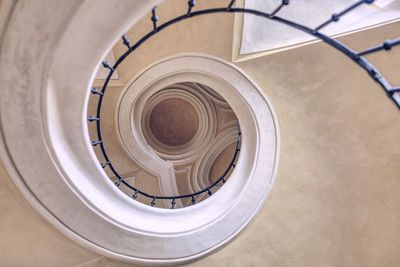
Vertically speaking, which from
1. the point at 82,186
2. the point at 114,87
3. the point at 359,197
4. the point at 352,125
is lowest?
the point at 359,197

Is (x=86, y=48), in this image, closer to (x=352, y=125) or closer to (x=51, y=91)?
(x=51, y=91)

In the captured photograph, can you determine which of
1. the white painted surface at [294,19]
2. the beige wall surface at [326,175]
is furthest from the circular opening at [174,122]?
the beige wall surface at [326,175]

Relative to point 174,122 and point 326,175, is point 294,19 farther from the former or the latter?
point 174,122

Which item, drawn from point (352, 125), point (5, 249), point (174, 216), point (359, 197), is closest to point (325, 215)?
point (359, 197)

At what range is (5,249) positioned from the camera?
6.14 feet

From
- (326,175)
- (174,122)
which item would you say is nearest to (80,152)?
(326,175)

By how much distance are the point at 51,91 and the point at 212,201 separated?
2.35 metres

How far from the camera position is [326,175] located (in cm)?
264

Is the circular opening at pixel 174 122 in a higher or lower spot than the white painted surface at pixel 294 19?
higher

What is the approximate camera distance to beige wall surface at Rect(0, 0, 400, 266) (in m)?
2.36

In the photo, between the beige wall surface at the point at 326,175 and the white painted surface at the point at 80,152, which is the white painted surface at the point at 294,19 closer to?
the beige wall surface at the point at 326,175

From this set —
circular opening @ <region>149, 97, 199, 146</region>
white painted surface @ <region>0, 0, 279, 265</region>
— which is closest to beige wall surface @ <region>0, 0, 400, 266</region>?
white painted surface @ <region>0, 0, 279, 265</region>

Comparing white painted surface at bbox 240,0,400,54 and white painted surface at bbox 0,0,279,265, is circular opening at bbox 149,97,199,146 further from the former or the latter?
white painted surface at bbox 0,0,279,265

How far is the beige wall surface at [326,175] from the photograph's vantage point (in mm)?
2363
